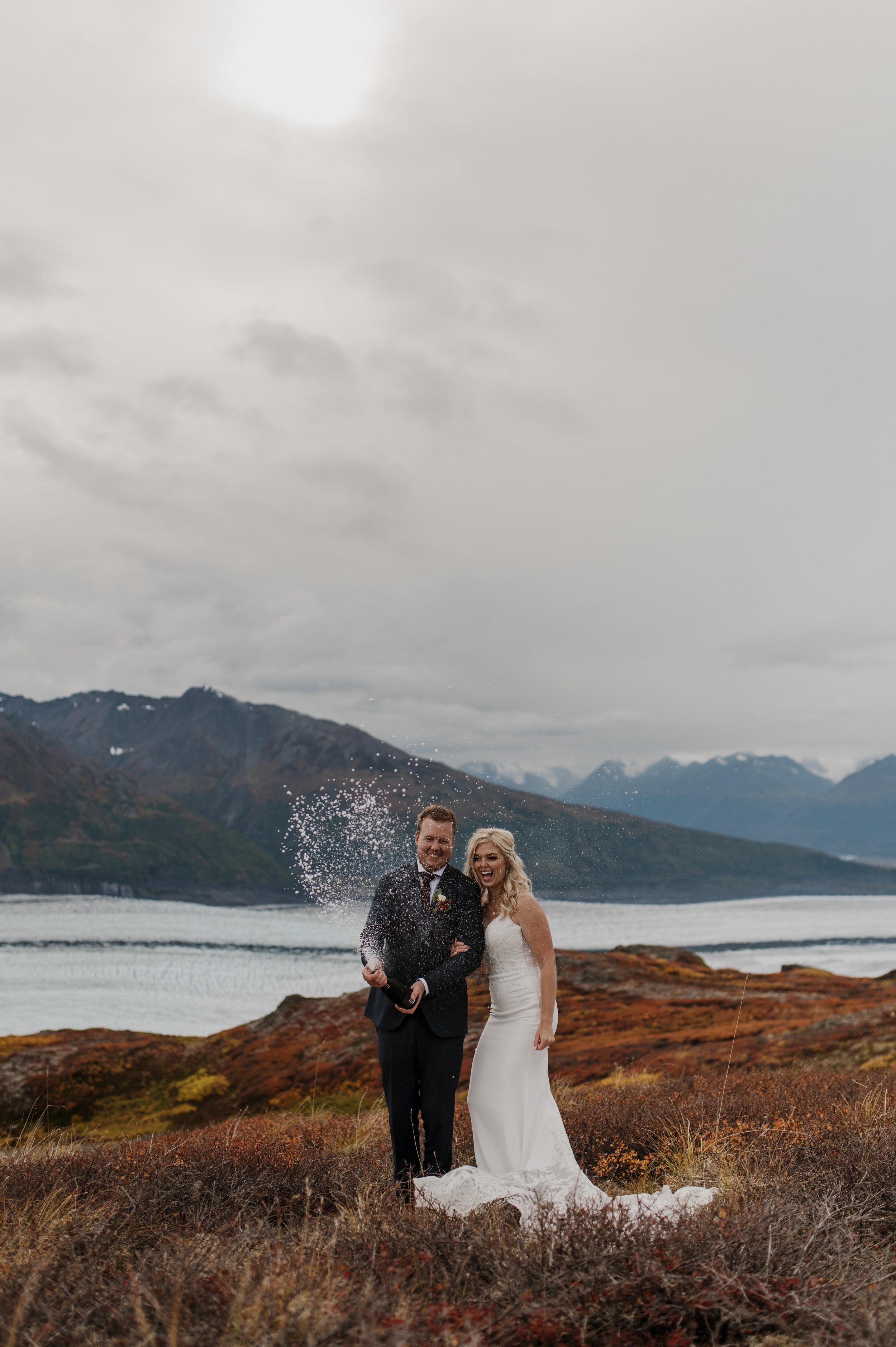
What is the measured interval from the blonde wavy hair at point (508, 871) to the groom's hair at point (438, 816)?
11.9 inches

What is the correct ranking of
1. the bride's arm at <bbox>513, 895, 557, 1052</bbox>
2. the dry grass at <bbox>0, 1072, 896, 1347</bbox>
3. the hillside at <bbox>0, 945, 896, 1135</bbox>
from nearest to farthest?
the dry grass at <bbox>0, 1072, 896, 1347</bbox> < the bride's arm at <bbox>513, 895, 557, 1052</bbox> < the hillside at <bbox>0, 945, 896, 1135</bbox>

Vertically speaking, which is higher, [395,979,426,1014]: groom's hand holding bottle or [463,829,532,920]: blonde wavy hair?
[463,829,532,920]: blonde wavy hair

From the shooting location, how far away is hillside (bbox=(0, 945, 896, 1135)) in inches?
761

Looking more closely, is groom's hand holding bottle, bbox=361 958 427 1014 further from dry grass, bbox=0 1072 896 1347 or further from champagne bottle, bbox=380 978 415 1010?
dry grass, bbox=0 1072 896 1347

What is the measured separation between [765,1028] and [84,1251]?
21.4 m

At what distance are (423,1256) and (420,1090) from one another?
1.96m

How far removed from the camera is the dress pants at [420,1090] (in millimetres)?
6348

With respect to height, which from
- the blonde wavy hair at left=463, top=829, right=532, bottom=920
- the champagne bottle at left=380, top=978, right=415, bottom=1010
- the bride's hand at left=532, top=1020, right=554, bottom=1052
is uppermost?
the blonde wavy hair at left=463, top=829, right=532, bottom=920

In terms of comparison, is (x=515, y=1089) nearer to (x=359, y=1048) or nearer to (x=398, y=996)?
(x=398, y=996)

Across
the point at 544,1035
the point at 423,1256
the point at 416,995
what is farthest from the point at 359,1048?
the point at 423,1256

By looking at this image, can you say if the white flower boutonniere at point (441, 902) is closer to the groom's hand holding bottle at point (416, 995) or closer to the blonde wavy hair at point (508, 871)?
the blonde wavy hair at point (508, 871)

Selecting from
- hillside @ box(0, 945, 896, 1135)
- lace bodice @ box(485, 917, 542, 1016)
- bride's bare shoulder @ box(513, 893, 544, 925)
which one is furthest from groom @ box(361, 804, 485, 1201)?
hillside @ box(0, 945, 896, 1135)

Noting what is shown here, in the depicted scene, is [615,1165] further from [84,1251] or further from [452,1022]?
[84,1251]

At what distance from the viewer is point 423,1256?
14.9ft
